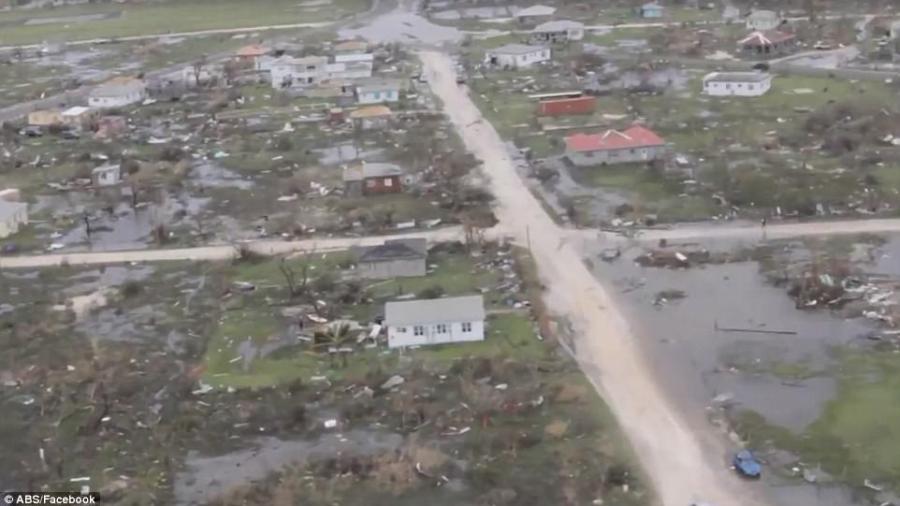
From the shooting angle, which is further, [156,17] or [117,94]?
[156,17]

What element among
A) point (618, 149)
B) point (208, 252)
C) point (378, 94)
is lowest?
point (378, 94)

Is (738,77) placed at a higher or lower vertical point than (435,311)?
lower

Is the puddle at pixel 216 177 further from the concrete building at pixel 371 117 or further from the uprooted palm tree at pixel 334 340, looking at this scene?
the uprooted palm tree at pixel 334 340

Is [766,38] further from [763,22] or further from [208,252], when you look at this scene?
[208,252]

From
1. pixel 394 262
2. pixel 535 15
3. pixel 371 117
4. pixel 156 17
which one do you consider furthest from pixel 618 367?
pixel 156 17

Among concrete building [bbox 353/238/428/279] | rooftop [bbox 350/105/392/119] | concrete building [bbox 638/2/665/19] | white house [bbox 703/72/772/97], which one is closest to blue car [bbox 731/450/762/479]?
concrete building [bbox 353/238/428/279]

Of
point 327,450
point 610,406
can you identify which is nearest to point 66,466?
point 327,450

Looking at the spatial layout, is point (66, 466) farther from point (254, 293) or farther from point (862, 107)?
point (862, 107)
